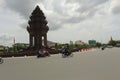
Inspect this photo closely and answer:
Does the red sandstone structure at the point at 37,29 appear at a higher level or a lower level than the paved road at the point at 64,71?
higher

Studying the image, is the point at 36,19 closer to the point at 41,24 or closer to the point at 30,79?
the point at 41,24

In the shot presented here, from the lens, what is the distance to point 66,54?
37750 mm

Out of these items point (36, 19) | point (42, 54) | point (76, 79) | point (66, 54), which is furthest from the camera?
point (36, 19)

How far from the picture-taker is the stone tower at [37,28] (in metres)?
67.5

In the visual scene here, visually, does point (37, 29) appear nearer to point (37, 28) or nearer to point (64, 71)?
point (37, 28)

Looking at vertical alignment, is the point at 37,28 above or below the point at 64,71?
above

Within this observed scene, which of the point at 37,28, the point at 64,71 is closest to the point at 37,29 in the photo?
the point at 37,28

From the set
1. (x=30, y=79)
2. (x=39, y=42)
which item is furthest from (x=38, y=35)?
(x=30, y=79)

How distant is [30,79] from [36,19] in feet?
185

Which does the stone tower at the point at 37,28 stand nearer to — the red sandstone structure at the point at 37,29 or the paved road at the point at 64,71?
the red sandstone structure at the point at 37,29

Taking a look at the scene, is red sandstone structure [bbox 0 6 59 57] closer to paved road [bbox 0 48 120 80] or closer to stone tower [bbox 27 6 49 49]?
stone tower [bbox 27 6 49 49]

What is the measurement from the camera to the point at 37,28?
6825 centimetres

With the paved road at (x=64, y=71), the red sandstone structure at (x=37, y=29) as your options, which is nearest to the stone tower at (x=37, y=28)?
the red sandstone structure at (x=37, y=29)

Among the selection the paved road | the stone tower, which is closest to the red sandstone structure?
the stone tower
